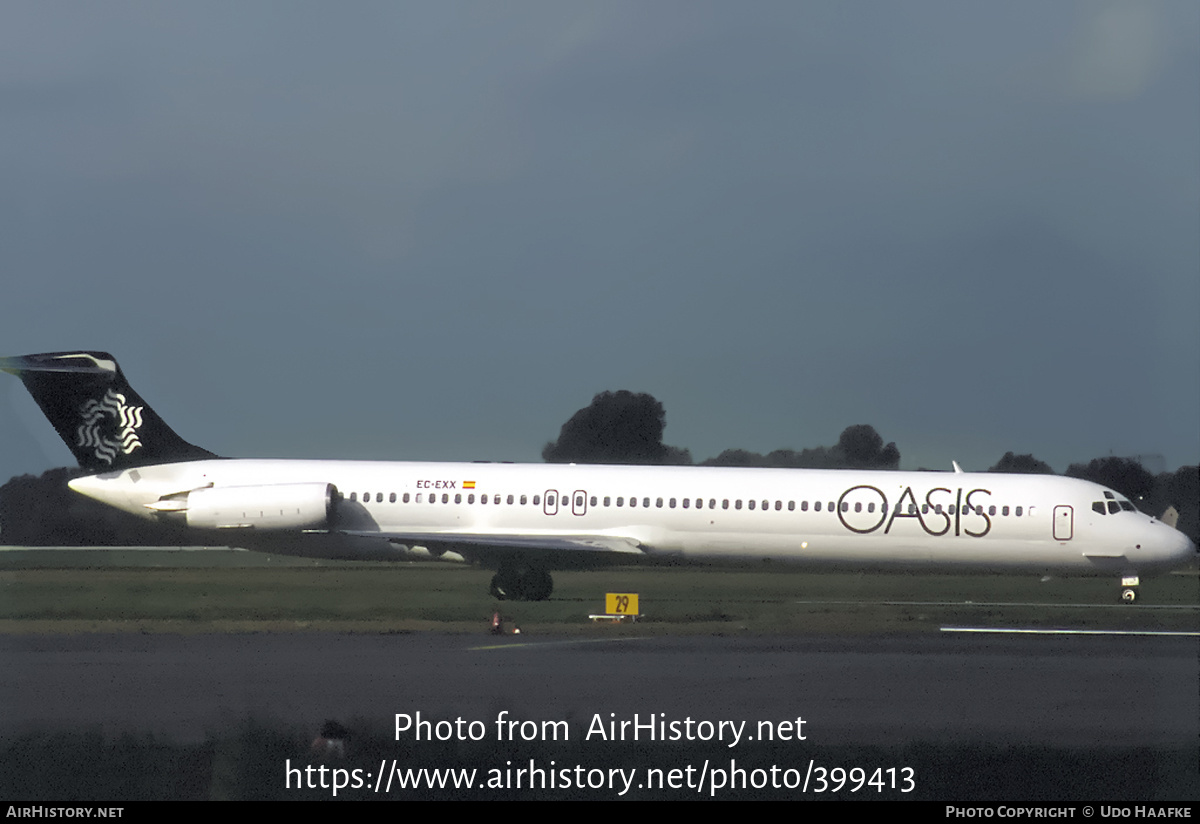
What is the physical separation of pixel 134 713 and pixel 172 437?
23093 mm

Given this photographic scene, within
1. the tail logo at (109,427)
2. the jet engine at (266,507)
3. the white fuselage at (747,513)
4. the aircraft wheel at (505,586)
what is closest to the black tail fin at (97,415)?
the tail logo at (109,427)

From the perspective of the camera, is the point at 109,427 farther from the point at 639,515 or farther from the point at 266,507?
the point at 639,515

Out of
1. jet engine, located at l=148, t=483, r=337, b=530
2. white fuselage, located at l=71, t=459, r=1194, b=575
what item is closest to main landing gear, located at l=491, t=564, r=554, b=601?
white fuselage, located at l=71, t=459, r=1194, b=575

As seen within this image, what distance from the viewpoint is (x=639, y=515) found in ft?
103

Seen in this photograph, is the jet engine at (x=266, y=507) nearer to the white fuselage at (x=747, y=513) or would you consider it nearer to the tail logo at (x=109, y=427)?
the white fuselage at (x=747, y=513)

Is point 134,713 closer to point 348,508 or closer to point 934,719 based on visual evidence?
point 934,719

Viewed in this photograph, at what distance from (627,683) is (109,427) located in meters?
23.1

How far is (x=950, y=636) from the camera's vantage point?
2188 cm

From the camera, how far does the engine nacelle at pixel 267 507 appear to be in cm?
3180

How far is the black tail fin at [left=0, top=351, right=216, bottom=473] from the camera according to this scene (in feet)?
112

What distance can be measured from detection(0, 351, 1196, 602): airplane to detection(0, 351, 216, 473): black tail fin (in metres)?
0.19

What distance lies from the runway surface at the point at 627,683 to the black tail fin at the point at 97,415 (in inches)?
545
